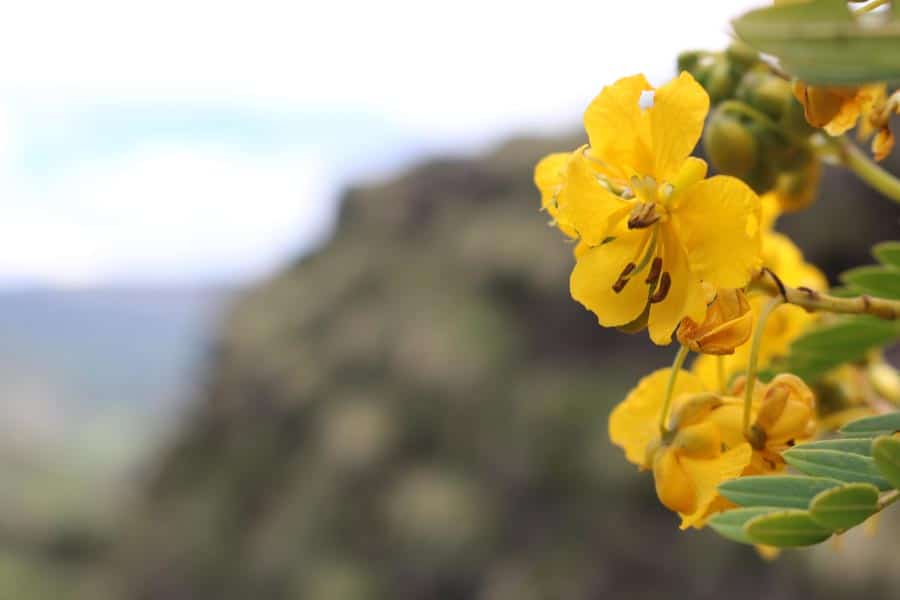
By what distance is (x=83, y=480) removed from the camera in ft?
40.6

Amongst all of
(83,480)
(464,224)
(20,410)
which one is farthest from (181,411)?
(20,410)

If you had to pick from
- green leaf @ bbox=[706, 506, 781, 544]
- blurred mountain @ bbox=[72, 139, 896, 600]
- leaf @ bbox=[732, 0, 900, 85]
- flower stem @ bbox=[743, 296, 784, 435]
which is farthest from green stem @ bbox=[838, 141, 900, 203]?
blurred mountain @ bbox=[72, 139, 896, 600]

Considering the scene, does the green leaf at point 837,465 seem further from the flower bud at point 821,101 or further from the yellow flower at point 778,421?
the flower bud at point 821,101

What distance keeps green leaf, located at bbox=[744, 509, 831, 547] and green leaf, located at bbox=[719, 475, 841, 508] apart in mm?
21

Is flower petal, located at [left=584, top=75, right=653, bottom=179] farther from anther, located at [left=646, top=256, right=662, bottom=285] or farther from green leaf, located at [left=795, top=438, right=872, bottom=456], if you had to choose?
green leaf, located at [left=795, top=438, right=872, bottom=456]

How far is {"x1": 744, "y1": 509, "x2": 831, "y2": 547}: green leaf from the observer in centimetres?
39

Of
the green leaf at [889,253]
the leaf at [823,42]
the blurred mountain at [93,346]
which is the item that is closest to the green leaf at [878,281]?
the green leaf at [889,253]

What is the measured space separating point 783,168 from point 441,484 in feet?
24.2

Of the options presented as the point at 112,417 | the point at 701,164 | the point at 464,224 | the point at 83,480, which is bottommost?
the point at 112,417

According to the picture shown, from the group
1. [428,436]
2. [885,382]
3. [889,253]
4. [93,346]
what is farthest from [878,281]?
[93,346]

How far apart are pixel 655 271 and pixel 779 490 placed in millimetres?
114

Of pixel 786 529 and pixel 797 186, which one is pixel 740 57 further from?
pixel 786 529

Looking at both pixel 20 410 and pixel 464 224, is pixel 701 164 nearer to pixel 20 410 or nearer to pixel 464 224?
pixel 464 224

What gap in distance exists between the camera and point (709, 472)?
19.9 inches
